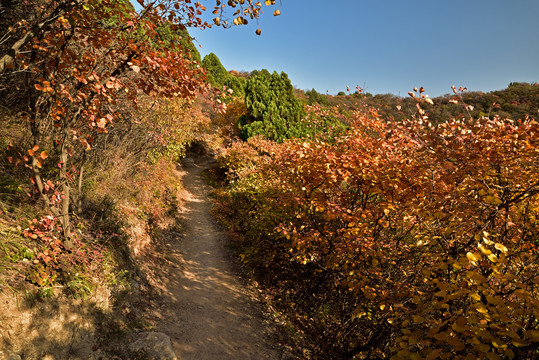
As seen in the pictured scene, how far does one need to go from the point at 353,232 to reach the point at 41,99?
5.13 m

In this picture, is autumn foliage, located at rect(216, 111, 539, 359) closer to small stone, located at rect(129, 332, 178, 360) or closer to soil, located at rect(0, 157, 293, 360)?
soil, located at rect(0, 157, 293, 360)

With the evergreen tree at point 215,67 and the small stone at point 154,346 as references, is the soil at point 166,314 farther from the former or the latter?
the evergreen tree at point 215,67

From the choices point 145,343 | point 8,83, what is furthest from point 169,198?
point 145,343

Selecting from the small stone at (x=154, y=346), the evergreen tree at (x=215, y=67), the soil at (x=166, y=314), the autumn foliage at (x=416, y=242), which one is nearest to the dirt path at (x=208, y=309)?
the soil at (x=166, y=314)

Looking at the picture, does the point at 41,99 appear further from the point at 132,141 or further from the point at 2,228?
the point at 132,141

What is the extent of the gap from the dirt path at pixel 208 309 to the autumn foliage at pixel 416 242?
→ 108 centimetres

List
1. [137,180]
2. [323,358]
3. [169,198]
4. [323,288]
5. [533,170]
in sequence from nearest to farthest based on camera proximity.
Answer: [533,170] < [323,358] < [323,288] < [137,180] < [169,198]

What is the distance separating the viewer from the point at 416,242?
3975 mm

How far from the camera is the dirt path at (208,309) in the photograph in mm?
4828

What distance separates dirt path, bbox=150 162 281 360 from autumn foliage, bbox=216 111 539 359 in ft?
3.53

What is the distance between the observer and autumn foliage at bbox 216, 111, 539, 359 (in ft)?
6.92

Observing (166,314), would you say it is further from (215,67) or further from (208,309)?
(215,67)

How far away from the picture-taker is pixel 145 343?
163 inches

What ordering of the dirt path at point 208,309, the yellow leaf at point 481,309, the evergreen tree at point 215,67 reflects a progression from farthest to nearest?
the evergreen tree at point 215,67 → the dirt path at point 208,309 → the yellow leaf at point 481,309
